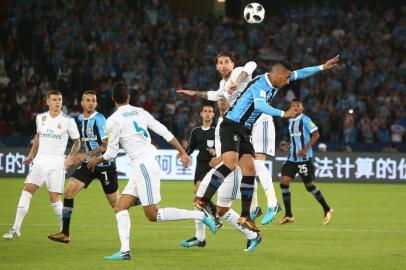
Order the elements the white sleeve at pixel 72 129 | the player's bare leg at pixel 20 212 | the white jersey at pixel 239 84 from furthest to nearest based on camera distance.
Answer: the white sleeve at pixel 72 129 → the player's bare leg at pixel 20 212 → the white jersey at pixel 239 84

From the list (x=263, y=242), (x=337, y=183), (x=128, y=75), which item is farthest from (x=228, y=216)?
(x=128, y=75)

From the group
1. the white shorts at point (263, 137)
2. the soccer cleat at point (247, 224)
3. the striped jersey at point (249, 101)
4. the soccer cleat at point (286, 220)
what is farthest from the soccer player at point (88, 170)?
the soccer cleat at point (286, 220)

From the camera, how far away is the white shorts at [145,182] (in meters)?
9.93

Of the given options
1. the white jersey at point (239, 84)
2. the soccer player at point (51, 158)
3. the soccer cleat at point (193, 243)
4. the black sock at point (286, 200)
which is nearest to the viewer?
the soccer cleat at point (193, 243)

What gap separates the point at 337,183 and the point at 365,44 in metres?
7.70

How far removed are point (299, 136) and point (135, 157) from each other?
19.9 feet

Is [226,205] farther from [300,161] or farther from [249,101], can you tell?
[300,161]

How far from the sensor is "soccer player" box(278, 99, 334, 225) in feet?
48.9

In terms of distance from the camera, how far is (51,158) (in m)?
12.2

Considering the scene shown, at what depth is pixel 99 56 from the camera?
30594 millimetres

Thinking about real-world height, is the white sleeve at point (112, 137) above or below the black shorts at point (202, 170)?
above

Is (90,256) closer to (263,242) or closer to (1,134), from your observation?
(263,242)

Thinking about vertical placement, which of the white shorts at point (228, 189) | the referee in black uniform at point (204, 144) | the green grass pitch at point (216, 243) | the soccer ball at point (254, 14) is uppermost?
the soccer ball at point (254, 14)

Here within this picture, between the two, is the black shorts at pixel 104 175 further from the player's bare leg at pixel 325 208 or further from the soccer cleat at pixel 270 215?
the player's bare leg at pixel 325 208
